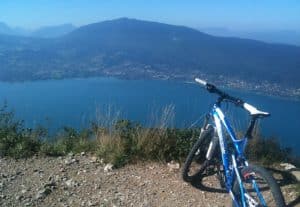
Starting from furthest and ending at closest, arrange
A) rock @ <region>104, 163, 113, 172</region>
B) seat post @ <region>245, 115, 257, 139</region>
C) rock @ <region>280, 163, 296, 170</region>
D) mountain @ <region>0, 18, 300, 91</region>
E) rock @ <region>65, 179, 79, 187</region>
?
mountain @ <region>0, 18, 300, 91</region> < rock @ <region>280, 163, 296, 170</region> < rock @ <region>104, 163, 113, 172</region> < rock @ <region>65, 179, 79, 187</region> < seat post @ <region>245, 115, 257, 139</region>

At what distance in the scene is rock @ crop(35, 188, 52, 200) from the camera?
482cm

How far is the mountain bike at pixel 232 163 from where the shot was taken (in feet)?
11.6

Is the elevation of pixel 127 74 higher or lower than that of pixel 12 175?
lower

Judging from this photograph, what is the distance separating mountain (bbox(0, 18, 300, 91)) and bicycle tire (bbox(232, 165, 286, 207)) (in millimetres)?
38482

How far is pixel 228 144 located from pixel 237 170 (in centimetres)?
58

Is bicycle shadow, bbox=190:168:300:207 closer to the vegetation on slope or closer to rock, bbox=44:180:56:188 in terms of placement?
the vegetation on slope

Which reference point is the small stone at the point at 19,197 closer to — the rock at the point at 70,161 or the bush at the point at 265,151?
the rock at the point at 70,161

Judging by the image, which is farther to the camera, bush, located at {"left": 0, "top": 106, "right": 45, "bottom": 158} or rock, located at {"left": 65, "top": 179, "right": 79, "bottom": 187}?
bush, located at {"left": 0, "top": 106, "right": 45, "bottom": 158}

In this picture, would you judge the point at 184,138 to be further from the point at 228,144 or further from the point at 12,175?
the point at 12,175

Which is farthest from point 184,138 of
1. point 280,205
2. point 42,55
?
point 42,55

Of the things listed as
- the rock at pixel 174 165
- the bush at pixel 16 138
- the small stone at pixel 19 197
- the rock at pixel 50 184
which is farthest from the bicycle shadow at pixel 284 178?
the bush at pixel 16 138

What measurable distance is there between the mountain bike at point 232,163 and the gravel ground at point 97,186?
0.26 meters

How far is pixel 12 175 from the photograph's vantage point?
5.45m

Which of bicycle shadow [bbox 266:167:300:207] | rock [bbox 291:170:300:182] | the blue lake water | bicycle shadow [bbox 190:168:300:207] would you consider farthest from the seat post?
the blue lake water
